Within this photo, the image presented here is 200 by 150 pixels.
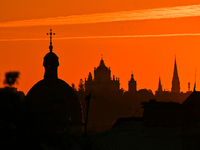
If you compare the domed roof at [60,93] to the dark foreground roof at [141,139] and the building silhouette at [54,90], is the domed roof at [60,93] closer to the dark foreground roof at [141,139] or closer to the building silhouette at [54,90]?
the building silhouette at [54,90]

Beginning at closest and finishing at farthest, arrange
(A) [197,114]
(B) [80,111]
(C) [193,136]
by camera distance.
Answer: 1. (C) [193,136]
2. (A) [197,114]
3. (B) [80,111]

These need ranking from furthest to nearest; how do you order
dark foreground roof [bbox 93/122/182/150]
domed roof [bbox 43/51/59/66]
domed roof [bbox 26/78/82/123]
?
domed roof [bbox 43/51/59/66] < domed roof [bbox 26/78/82/123] < dark foreground roof [bbox 93/122/182/150]

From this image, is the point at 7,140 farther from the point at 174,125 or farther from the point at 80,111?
the point at 80,111

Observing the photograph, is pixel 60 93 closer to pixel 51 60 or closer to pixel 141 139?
pixel 51 60

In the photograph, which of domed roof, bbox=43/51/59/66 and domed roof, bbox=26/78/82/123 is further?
domed roof, bbox=43/51/59/66

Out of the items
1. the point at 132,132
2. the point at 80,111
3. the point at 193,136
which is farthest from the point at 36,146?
the point at 80,111

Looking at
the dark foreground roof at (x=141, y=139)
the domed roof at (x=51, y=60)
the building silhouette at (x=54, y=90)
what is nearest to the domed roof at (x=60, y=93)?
the building silhouette at (x=54, y=90)

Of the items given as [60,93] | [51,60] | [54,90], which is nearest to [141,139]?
[54,90]

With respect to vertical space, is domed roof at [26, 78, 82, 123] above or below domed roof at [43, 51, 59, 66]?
below

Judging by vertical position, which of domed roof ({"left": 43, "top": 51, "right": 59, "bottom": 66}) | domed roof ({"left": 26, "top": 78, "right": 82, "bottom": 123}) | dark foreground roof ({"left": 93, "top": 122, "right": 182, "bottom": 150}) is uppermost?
domed roof ({"left": 43, "top": 51, "right": 59, "bottom": 66})

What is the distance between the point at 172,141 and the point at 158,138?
4.60ft

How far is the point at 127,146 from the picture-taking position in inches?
2808

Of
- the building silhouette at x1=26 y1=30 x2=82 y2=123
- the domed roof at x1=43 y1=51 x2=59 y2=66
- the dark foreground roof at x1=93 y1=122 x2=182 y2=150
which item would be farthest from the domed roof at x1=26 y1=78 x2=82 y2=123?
the dark foreground roof at x1=93 y1=122 x2=182 y2=150

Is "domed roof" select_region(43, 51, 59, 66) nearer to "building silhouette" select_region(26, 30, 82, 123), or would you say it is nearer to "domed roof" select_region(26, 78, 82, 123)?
"building silhouette" select_region(26, 30, 82, 123)
